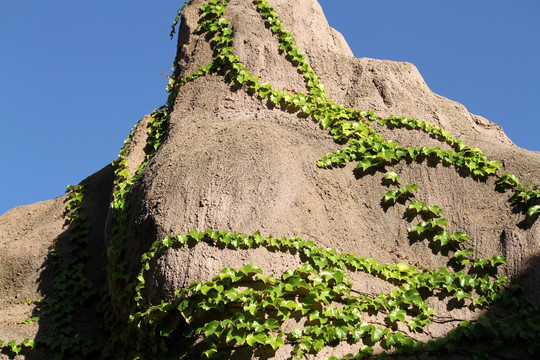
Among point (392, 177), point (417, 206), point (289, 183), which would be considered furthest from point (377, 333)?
point (392, 177)

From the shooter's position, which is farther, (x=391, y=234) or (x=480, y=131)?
(x=480, y=131)

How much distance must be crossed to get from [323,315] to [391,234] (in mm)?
1323

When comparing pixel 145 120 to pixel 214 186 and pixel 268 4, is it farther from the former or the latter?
pixel 214 186

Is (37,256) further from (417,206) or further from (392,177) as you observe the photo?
(417,206)

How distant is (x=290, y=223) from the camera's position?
6180mm

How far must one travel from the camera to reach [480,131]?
7922 mm

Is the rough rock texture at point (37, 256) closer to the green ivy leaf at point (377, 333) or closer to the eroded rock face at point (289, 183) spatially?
the eroded rock face at point (289, 183)

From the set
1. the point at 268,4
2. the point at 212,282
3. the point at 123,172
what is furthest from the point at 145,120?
the point at 212,282

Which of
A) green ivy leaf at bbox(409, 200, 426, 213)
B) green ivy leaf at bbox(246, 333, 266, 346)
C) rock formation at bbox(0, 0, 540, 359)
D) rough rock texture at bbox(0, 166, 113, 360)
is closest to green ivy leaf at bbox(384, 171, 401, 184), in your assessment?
rock formation at bbox(0, 0, 540, 359)

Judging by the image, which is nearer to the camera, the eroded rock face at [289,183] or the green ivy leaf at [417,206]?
the eroded rock face at [289,183]

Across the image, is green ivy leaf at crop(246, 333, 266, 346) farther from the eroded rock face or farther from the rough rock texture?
the rough rock texture

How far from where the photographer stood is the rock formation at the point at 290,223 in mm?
5531

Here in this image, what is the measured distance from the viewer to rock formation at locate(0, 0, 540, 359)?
18.1ft

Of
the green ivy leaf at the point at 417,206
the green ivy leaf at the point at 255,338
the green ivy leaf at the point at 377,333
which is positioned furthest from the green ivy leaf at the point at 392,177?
the green ivy leaf at the point at 255,338
